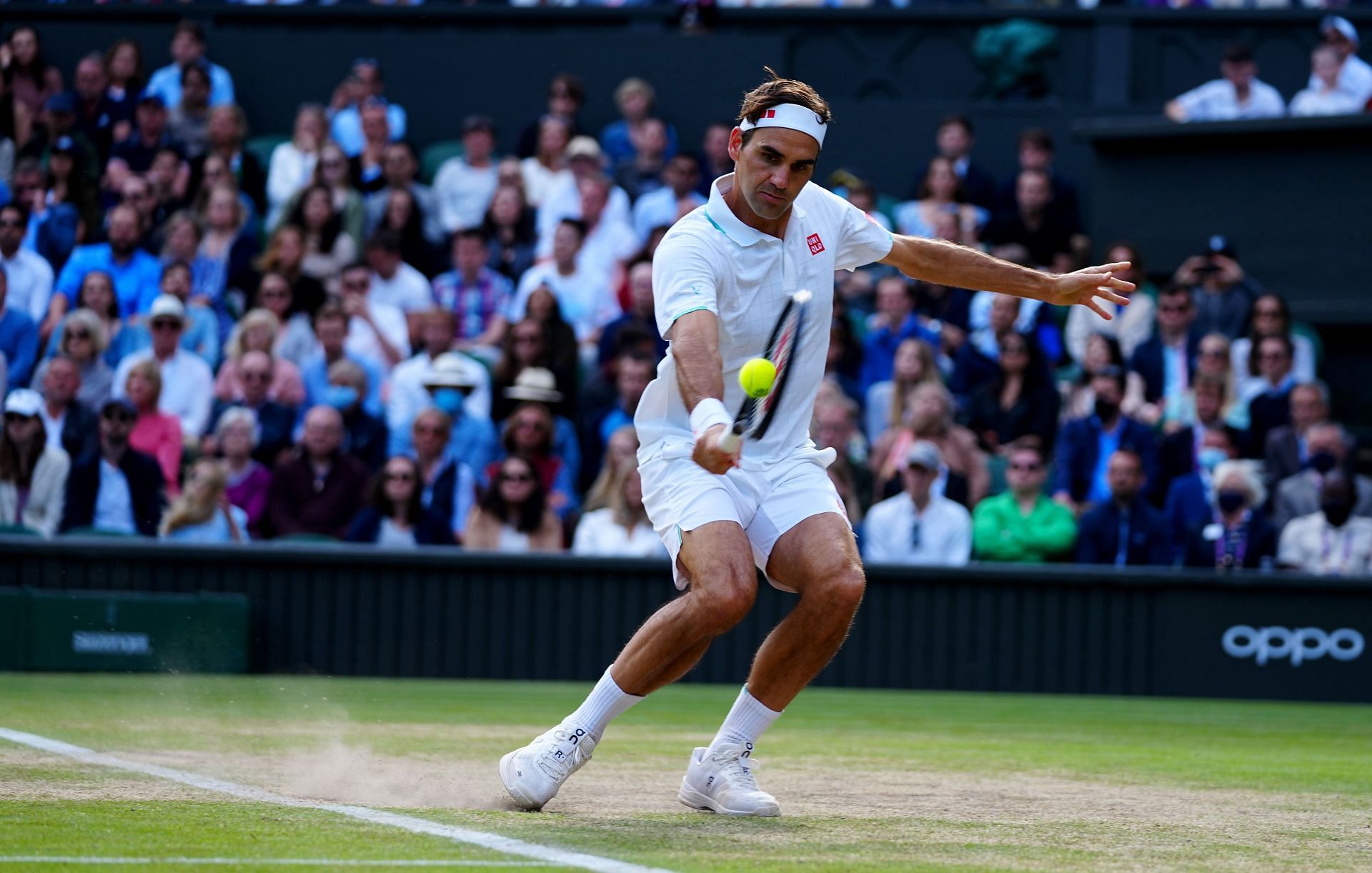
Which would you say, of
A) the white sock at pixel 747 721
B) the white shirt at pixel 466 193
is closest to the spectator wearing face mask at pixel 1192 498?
the white shirt at pixel 466 193

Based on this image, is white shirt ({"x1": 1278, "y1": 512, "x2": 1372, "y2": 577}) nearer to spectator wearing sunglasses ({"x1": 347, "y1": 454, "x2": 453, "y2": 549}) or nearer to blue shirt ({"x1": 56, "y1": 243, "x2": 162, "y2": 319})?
spectator wearing sunglasses ({"x1": 347, "y1": 454, "x2": 453, "y2": 549})

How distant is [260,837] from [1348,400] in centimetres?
1262

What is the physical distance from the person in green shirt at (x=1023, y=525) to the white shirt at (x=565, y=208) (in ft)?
14.2

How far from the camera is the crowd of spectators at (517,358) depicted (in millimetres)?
12703

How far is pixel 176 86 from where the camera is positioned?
1727 cm

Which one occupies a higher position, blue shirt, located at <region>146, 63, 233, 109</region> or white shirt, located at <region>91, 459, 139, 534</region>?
blue shirt, located at <region>146, 63, 233, 109</region>

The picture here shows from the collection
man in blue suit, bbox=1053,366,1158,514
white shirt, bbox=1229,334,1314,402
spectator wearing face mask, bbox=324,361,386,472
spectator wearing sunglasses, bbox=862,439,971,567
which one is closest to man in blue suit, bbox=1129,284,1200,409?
white shirt, bbox=1229,334,1314,402

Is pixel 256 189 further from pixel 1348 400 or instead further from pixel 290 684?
pixel 1348 400

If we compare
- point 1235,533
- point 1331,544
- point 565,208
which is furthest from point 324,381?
point 1331,544

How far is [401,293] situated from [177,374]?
6.61 feet

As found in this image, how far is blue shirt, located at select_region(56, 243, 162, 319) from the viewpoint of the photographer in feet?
50.0

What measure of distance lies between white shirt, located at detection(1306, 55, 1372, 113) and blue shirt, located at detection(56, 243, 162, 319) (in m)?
9.69

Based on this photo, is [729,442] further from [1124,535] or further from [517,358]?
[517,358]

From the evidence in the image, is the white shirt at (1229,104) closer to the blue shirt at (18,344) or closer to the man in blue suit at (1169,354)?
the man in blue suit at (1169,354)
